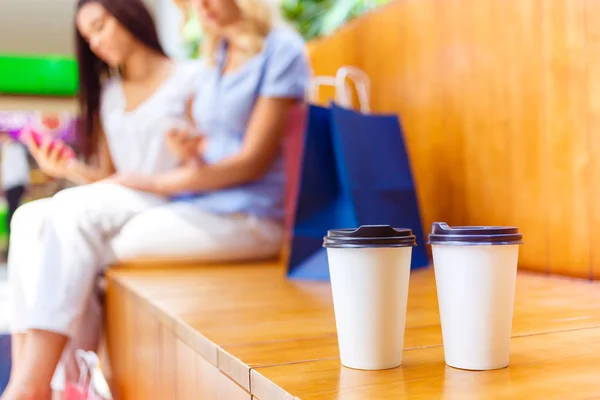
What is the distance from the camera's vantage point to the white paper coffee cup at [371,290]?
0.57 m

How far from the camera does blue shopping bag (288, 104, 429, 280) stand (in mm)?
1357

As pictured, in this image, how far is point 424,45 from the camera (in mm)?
1597

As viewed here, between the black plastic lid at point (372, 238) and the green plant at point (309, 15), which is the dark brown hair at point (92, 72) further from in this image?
the black plastic lid at point (372, 238)

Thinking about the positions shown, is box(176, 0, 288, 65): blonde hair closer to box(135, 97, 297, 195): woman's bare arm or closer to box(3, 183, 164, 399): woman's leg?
box(135, 97, 297, 195): woman's bare arm

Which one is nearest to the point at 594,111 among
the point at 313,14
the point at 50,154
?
the point at 50,154

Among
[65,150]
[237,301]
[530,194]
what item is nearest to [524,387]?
[237,301]

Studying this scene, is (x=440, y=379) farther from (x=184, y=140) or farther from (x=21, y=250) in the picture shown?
(x=21, y=250)

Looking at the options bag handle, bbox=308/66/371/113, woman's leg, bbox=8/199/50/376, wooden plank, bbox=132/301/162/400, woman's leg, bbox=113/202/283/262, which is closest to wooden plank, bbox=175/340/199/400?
wooden plank, bbox=132/301/162/400

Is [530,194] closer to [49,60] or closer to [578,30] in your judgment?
[578,30]

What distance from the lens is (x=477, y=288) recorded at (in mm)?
544

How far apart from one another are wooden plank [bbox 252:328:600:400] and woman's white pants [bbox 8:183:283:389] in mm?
817

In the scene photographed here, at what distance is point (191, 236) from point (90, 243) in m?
0.24

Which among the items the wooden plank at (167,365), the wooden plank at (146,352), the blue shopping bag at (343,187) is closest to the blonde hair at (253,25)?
the blue shopping bag at (343,187)

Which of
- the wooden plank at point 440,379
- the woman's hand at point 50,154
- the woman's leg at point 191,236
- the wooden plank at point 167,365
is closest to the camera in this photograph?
the wooden plank at point 440,379
